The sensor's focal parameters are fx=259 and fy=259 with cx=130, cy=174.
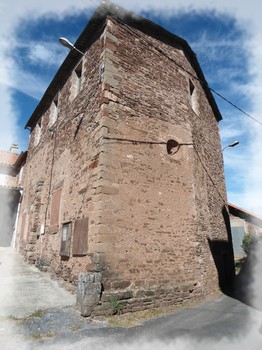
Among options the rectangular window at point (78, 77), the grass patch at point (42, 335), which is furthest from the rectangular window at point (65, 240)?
the rectangular window at point (78, 77)

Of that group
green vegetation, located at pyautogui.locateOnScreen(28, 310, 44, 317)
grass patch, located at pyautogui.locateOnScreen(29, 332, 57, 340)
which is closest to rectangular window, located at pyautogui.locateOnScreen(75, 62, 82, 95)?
green vegetation, located at pyautogui.locateOnScreen(28, 310, 44, 317)

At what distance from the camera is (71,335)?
4.40m

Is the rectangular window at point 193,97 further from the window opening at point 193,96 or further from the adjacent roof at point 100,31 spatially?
the adjacent roof at point 100,31

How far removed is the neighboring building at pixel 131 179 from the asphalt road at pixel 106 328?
0.63 m

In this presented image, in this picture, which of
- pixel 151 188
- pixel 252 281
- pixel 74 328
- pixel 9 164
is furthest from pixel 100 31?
pixel 9 164

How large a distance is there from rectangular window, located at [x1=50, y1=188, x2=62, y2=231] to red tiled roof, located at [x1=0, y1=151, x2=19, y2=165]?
44.1 ft

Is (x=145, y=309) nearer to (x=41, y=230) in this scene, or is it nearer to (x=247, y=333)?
(x=247, y=333)

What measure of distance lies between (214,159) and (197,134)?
219cm

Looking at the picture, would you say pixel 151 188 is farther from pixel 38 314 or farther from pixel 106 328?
pixel 38 314

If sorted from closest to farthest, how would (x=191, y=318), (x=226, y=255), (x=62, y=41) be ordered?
(x=191, y=318), (x=62, y=41), (x=226, y=255)

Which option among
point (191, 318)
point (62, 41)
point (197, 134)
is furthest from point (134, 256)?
point (62, 41)

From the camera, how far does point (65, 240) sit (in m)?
7.60

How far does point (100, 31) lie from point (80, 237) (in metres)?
6.15

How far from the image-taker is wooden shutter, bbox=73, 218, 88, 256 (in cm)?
636
